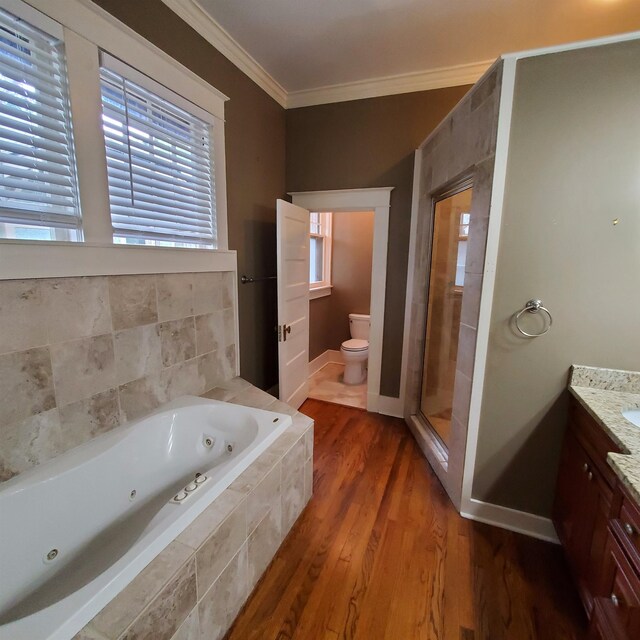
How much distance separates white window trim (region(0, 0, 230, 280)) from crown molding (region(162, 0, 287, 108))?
1.00 feet

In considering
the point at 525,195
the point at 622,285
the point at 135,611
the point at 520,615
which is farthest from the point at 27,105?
the point at 520,615

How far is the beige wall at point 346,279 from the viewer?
4059 mm

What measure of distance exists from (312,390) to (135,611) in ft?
8.69

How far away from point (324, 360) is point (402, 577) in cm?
283

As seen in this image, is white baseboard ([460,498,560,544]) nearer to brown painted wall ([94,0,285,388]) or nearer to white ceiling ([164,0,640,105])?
brown painted wall ([94,0,285,388])

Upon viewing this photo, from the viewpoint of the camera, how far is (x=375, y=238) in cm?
272

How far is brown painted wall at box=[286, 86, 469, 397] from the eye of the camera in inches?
98.4

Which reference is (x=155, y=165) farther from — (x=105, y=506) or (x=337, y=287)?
(x=337, y=287)

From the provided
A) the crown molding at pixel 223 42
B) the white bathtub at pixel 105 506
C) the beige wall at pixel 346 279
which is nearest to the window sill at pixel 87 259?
the white bathtub at pixel 105 506

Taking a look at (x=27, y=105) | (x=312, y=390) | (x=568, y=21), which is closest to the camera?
(x=27, y=105)

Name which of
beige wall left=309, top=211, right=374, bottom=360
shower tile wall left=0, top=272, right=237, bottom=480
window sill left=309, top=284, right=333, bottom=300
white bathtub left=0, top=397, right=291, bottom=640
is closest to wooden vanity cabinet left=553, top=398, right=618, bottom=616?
white bathtub left=0, top=397, right=291, bottom=640

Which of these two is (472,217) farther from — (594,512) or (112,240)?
(112,240)

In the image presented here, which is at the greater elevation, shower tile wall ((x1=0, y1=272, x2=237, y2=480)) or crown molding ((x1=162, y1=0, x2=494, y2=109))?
crown molding ((x1=162, y1=0, x2=494, y2=109))

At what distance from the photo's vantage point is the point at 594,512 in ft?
3.91
